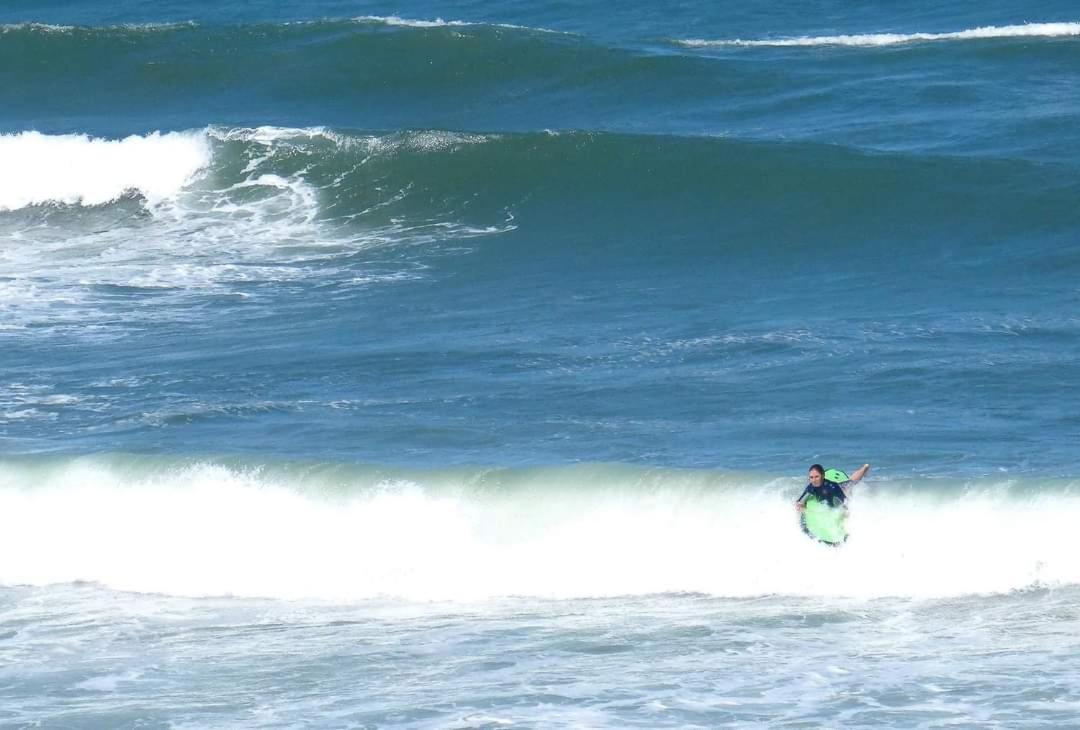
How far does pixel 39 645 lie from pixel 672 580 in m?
4.82

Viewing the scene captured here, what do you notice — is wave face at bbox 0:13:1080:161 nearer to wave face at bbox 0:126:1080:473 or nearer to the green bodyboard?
wave face at bbox 0:126:1080:473

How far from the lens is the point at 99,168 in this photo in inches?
982

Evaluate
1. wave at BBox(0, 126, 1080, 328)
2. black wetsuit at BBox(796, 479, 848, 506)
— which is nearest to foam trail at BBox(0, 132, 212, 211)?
wave at BBox(0, 126, 1080, 328)

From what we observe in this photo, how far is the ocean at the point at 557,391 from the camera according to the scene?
1104 cm

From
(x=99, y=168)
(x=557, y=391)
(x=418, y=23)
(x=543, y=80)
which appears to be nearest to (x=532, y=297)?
(x=557, y=391)

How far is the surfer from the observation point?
11.6 m

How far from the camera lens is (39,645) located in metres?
11.7

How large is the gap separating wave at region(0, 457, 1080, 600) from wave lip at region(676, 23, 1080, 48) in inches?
632

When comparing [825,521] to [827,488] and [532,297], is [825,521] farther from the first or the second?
[532,297]

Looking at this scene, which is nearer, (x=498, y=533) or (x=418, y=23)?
(x=498, y=533)

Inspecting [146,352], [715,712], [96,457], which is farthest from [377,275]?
[715,712]

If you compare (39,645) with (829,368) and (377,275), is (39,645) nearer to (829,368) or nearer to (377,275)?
(829,368)

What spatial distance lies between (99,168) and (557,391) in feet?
40.4

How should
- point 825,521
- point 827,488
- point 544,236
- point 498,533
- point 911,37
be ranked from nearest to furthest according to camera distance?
point 827,488 → point 825,521 → point 498,533 → point 544,236 → point 911,37
